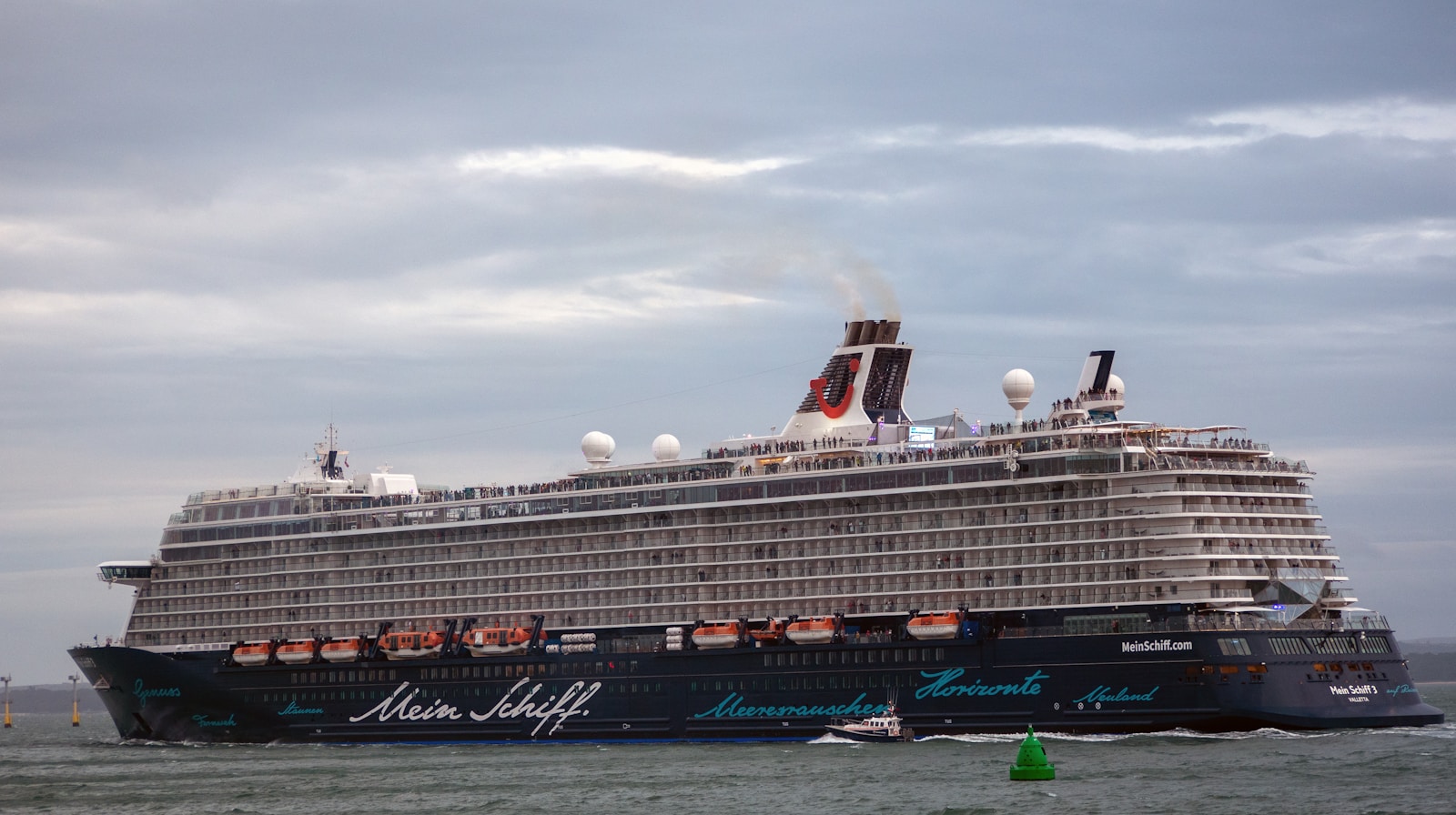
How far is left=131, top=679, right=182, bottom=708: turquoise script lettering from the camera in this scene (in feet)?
292

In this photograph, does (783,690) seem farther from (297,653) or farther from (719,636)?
(297,653)

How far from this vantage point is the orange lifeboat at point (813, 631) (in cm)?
7188

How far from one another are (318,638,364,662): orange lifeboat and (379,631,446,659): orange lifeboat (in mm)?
1796

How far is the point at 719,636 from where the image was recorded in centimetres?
7462

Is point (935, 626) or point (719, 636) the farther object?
point (719, 636)

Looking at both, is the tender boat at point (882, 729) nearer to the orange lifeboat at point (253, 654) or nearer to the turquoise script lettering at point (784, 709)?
the turquoise script lettering at point (784, 709)

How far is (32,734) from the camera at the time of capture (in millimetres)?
137250

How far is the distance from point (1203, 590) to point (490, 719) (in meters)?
30.8

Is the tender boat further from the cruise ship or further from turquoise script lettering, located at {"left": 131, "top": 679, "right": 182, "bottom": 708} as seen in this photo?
turquoise script lettering, located at {"left": 131, "top": 679, "right": 182, "bottom": 708}

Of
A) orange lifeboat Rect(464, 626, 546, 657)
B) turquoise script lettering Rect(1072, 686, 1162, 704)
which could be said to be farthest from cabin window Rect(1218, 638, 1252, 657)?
orange lifeboat Rect(464, 626, 546, 657)

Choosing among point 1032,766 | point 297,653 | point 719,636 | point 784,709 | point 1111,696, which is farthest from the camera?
point 297,653

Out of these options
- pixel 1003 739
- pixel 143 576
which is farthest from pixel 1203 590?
pixel 143 576

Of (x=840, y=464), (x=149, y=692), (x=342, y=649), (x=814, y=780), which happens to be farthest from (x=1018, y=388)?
(x=149, y=692)

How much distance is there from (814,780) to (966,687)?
11.7 metres
